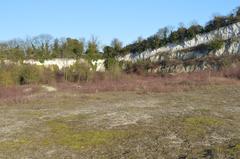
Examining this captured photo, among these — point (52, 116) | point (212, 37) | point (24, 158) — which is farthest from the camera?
point (212, 37)

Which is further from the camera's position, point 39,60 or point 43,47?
point 43,47

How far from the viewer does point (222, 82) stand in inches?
2147

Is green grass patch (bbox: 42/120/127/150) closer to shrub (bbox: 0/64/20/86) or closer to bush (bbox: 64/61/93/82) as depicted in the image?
shrub (bbox: 0/64/20/86)

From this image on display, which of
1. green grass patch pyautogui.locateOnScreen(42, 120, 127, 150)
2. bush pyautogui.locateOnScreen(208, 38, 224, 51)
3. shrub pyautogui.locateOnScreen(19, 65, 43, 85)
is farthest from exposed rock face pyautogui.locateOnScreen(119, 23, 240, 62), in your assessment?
green grass patch pyautogui.locateOnScreen(42, 120, 127, 150)

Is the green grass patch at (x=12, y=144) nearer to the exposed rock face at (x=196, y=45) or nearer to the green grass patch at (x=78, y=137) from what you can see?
the green grass patch at (x=78, y=137)

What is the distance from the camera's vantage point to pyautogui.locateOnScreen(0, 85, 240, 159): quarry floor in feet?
55.9

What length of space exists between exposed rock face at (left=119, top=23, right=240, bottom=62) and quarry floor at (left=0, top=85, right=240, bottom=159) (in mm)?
59233

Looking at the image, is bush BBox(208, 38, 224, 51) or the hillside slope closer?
the hillside slope

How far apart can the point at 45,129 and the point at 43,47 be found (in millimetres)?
92240

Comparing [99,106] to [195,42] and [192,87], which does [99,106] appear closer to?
[192,87]

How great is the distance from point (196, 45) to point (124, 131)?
8063 cm

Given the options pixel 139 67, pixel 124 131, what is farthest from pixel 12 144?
pixel 139 67

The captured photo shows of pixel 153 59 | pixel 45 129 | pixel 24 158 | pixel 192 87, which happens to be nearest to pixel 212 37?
pixel 153 59

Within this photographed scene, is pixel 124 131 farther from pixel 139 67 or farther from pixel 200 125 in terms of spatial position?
pixel 139 67
